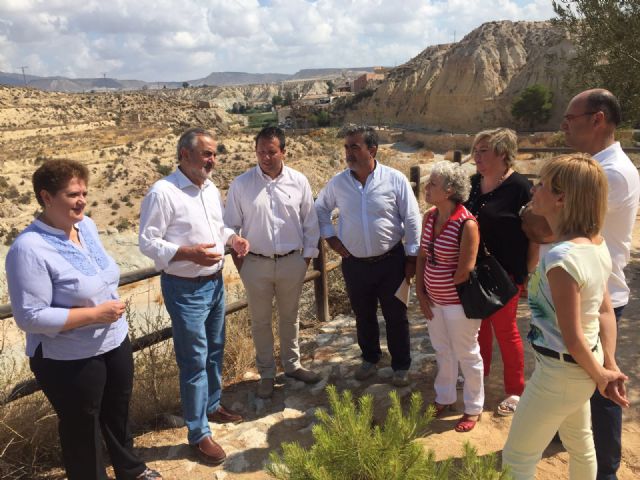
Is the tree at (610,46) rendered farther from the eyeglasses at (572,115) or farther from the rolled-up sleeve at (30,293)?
the rolled-up sleeve at (30,293)

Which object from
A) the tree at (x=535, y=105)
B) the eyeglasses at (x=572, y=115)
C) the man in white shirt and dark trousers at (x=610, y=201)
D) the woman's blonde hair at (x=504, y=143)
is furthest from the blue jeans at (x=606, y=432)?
the tree at (x=535, y=105)

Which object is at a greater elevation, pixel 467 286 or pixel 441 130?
pixel 441 130

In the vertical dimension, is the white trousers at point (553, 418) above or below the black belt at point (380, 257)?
below

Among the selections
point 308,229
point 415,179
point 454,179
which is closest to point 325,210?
point 308,229

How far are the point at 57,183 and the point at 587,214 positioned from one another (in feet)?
7.63

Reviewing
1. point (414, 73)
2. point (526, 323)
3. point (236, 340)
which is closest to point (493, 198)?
point (526, 323)

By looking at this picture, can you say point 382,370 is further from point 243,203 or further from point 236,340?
point 243,203

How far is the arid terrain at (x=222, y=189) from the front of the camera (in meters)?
3.12

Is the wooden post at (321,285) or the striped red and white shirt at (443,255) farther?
the wooden post at (321,285)

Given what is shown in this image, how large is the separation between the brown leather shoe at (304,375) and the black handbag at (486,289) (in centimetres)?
153

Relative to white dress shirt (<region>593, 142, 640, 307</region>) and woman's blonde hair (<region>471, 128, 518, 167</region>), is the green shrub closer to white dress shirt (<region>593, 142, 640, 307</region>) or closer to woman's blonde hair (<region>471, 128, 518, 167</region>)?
white dress shirt (<region>593, 142, 640, 307</region>)

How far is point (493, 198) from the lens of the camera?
3.09m

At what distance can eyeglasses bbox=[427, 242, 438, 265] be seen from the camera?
3064 millimetres

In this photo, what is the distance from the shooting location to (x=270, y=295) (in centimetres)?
366
